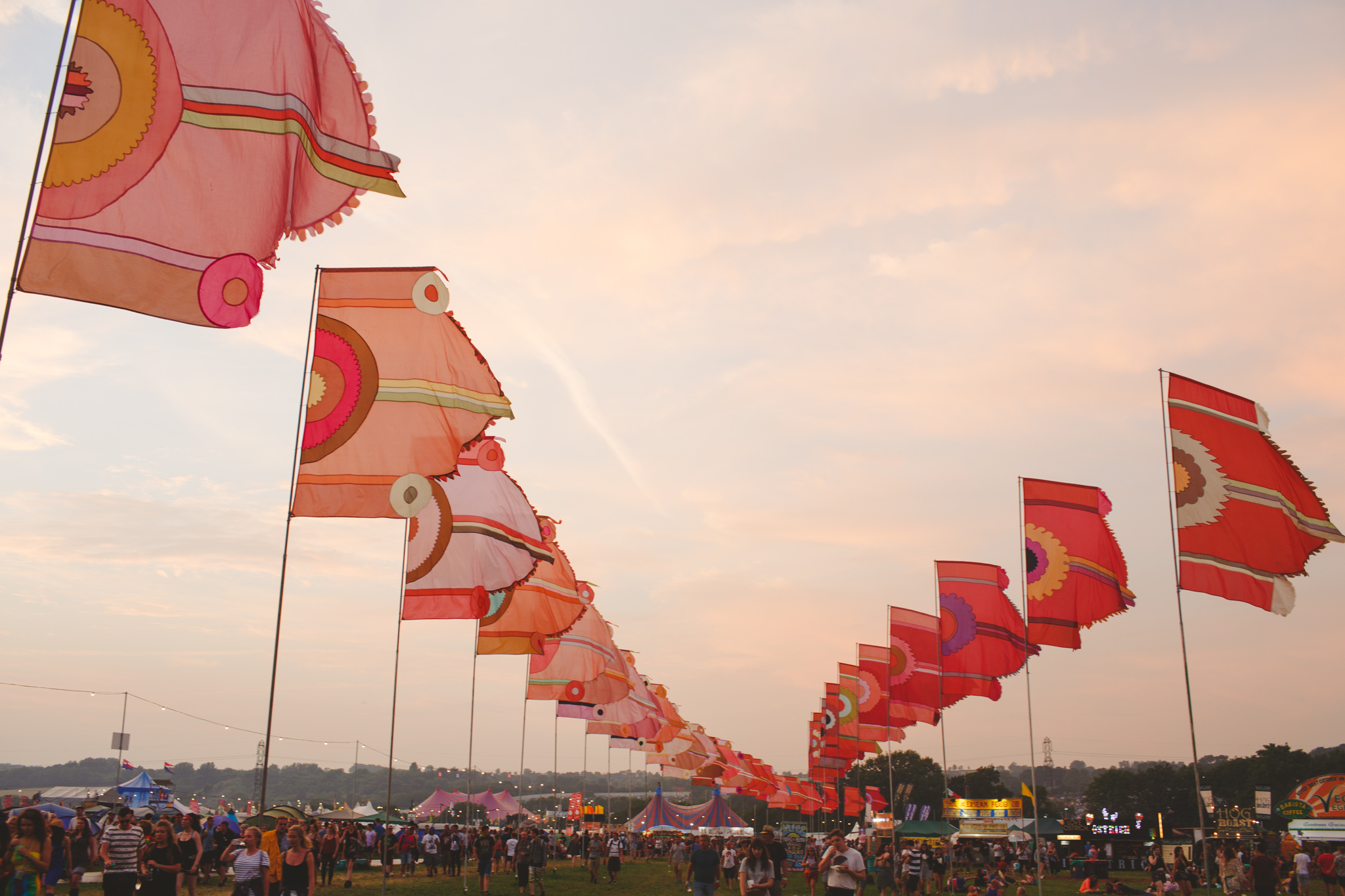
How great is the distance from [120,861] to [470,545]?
6.77m

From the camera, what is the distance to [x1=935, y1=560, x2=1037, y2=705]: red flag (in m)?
30.5

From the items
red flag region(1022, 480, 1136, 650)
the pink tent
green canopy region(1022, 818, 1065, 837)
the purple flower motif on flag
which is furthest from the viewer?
green canopy region(1022, 818, 1065, 837)

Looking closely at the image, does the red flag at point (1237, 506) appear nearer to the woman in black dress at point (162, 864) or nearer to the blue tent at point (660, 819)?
the woman in black dress at point (162, 864)

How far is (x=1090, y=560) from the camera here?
23422 millimetres

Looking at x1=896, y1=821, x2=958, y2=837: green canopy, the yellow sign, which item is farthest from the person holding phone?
the yellow sign

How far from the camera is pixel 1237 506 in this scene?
18.8m

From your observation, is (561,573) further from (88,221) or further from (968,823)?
(968,823)

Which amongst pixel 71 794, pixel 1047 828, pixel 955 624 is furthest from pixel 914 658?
pixel 1047 828

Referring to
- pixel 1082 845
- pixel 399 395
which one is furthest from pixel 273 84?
pixel 1082 845

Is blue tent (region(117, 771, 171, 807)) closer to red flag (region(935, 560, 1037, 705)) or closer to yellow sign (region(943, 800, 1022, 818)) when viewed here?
red flag (region(935, 560, 1037, 705))

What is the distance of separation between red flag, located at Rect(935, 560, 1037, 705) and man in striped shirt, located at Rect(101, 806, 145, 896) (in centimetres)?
2323

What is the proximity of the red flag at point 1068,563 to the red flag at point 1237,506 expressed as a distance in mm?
4317

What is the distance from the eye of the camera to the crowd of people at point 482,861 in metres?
12.4

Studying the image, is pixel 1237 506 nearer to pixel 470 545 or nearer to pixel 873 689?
pixel 470 545
